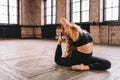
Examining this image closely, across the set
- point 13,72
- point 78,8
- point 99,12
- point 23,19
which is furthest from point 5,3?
point 13,72

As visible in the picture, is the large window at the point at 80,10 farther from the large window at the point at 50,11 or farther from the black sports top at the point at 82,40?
the black sports top at the point at 82,40

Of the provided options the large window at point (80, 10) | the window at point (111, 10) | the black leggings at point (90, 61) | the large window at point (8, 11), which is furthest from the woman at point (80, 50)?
the large window at point (8, 11)

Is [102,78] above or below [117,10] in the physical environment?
below

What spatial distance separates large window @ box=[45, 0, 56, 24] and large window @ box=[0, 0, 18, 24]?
82.7 inches

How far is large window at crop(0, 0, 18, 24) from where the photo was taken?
11.0 metres

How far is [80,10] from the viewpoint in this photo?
30.6 ft

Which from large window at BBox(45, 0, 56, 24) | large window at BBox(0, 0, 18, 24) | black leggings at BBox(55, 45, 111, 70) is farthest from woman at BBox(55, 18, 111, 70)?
large window at BBox(0, 0, 18, 24)

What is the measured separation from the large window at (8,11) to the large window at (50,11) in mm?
2099

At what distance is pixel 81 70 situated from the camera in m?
2.59

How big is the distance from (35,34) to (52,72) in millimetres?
9898

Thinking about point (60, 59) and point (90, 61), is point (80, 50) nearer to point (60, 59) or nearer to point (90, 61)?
point (90, 61)

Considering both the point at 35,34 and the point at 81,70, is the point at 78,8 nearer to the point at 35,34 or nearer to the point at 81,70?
the point at 35,34

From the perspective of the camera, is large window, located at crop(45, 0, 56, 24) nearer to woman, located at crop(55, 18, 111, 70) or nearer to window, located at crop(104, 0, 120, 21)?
window, located at crop(104, 0, 120, 21)

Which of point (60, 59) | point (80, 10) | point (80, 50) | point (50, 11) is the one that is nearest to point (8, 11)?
point (50, 11)
